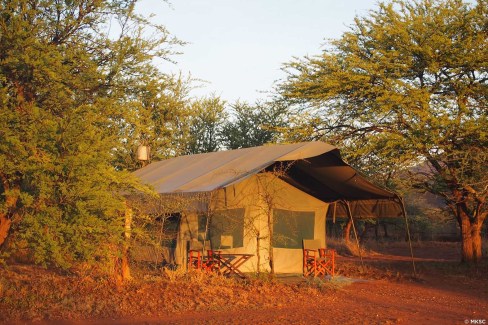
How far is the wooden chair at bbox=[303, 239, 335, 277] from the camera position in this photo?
13664 millimetres

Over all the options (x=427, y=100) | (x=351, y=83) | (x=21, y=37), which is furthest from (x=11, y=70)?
(x=427, y=100)

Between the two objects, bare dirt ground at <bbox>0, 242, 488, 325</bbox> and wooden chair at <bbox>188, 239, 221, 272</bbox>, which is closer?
bare dirt ground at <bbox>0, 242, 488, 325</bbox>

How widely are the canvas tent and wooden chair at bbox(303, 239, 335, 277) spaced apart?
1.01ft

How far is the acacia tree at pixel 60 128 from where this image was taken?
30.5ft

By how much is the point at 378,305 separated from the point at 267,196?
289 centimetres

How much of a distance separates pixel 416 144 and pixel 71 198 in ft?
28.2

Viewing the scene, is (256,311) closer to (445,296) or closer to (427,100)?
(445,296)

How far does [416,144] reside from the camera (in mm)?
14531

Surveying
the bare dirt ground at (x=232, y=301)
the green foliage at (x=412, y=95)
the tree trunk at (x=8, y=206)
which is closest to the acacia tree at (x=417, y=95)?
the green foliage at (x=412, y=95)

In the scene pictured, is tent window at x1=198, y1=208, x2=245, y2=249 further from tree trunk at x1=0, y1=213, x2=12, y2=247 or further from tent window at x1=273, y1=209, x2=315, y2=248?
tree trunk at x1=0, y1=213, x2=12, y2=247

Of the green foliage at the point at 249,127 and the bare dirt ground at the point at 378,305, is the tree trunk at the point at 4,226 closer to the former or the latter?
the bare dirt ground at the point at 378,305

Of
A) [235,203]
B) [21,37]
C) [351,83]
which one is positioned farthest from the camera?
[351,83]

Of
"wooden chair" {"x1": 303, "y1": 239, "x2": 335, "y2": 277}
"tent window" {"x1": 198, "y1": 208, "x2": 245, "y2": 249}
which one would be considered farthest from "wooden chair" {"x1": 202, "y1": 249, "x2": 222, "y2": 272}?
"wooden chair" {"x1": 303, "y1": 239, "x2": 335, "y2": 277}

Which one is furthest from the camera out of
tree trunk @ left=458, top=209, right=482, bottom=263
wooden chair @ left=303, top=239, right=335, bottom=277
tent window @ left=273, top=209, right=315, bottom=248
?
tree trunk @ left=458, top=209, right=482, bottom=263
